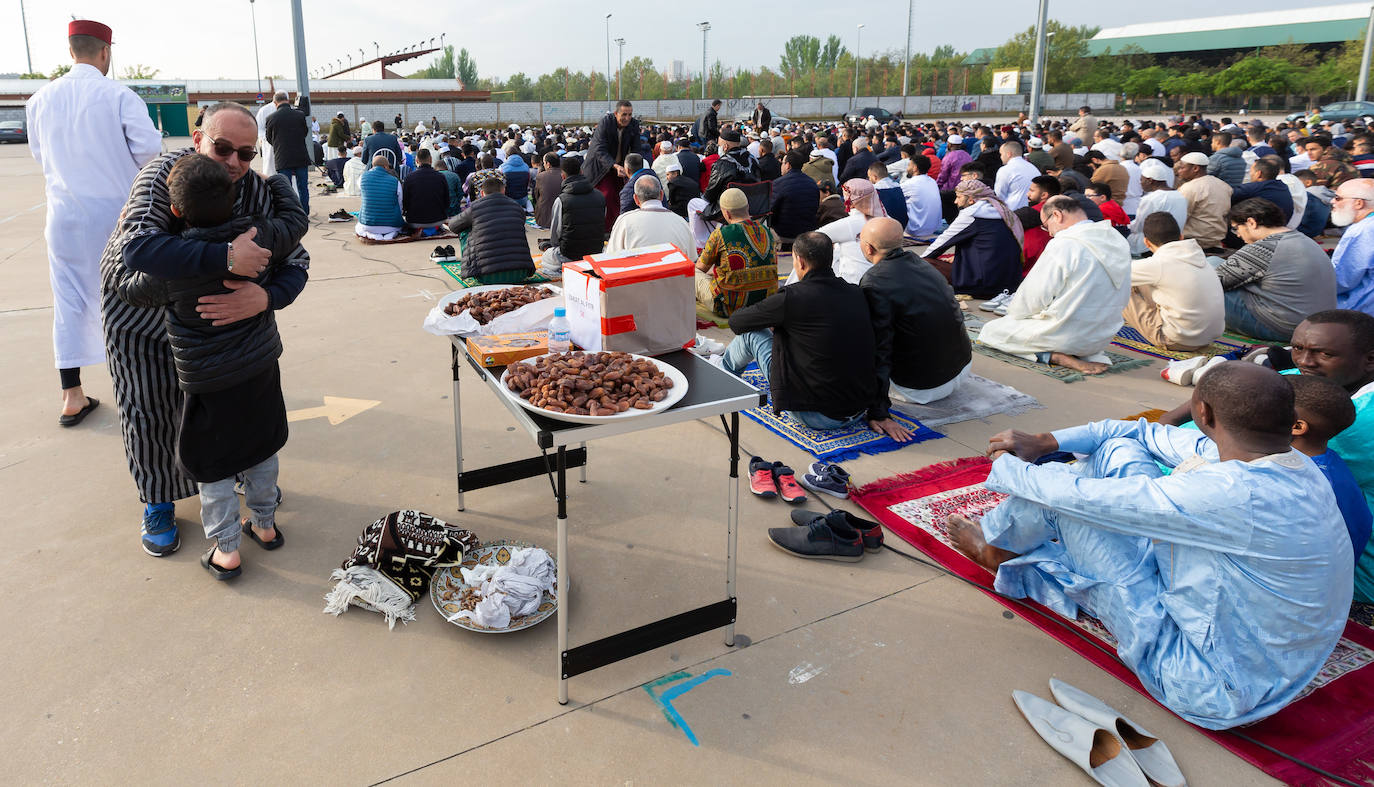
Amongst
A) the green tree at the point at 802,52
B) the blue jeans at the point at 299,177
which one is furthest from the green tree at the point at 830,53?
the blue jeans at the point at 299,177

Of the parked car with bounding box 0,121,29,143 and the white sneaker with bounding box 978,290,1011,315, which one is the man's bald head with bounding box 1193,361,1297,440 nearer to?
the white sneaker with bounding box 978,290,1011,315

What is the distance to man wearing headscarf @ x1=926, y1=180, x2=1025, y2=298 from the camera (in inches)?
294

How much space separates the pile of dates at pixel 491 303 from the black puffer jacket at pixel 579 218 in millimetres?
4448

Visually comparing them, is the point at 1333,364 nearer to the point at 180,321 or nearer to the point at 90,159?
the point at 180,321

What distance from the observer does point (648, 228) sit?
6.66 metres

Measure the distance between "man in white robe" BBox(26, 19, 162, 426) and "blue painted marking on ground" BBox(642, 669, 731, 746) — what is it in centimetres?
347

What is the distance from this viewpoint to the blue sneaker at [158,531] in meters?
3.29

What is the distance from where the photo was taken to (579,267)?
10.2 feet

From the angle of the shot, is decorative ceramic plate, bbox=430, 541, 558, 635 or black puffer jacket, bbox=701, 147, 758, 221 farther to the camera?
black puffer jacket, bbox=701, 147, 758, 221

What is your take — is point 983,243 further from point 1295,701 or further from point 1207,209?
point 1295,701

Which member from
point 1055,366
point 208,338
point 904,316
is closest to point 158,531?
point 208,338

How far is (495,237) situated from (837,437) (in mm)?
4206

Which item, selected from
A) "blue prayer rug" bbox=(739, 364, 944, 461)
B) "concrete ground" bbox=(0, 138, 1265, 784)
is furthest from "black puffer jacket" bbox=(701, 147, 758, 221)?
"concrete ground" bbox=(0, 138, 1265, 784)

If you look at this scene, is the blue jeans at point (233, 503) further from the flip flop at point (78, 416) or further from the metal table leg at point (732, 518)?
the flip flop at point (78, 416)
